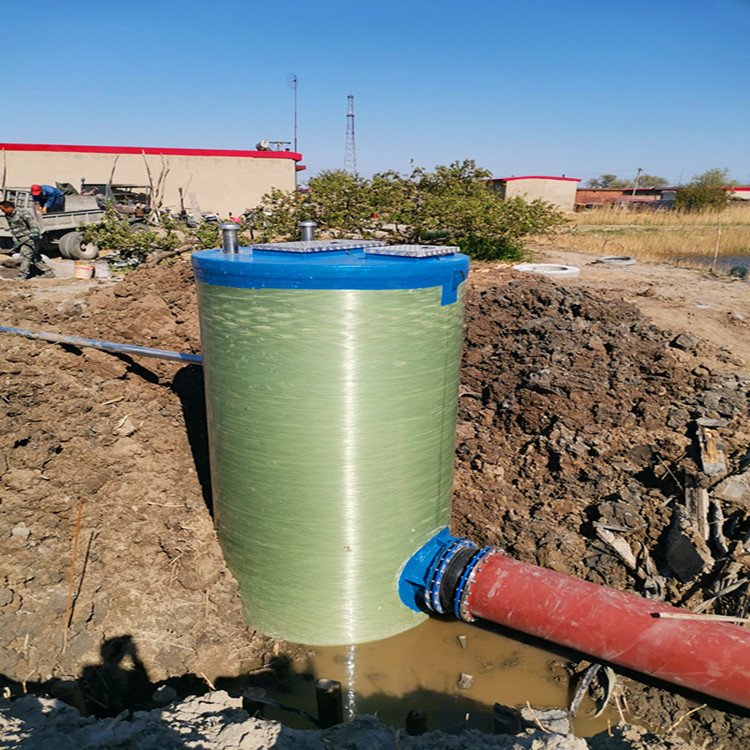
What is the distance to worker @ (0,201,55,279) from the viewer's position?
36.4 feet

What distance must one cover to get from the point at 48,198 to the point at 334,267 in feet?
44.9

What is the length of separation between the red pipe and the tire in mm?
13065

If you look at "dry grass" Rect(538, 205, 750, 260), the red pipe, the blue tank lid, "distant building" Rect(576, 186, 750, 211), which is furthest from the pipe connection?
"distant building" Rect(576, 186, 750, 211)

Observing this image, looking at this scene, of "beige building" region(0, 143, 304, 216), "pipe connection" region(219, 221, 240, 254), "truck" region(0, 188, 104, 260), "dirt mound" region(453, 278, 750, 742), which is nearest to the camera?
"pipe connection" region(219, 221, 240, 254)

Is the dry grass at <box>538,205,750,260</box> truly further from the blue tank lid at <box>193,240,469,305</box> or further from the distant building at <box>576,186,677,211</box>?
the blue tank lid at <box>193,240,469,305</box>

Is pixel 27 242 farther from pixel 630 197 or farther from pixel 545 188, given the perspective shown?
pixel 630 197

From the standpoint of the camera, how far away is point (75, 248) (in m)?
13.7

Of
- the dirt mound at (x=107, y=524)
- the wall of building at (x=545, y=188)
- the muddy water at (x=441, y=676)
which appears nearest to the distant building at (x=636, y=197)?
the wall of building at (x=545, y=188)

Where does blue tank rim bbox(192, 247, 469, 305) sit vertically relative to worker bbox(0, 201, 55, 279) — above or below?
below

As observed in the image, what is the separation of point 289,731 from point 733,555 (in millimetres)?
2520

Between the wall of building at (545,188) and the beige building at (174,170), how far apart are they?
11392mm

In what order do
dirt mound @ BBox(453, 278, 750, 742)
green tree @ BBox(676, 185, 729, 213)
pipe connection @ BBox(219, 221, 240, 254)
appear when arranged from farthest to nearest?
1. green tree @ BBox(676, 185, 729, 213)
2. dirt mound @ BBox(453, 278, 750, 742)
3. pipe connection @ BBox(219, 221, 240, 254)

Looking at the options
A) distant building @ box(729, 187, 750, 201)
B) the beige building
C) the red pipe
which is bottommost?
the red pipe

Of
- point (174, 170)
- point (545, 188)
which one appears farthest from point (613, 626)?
point (545, 188)
